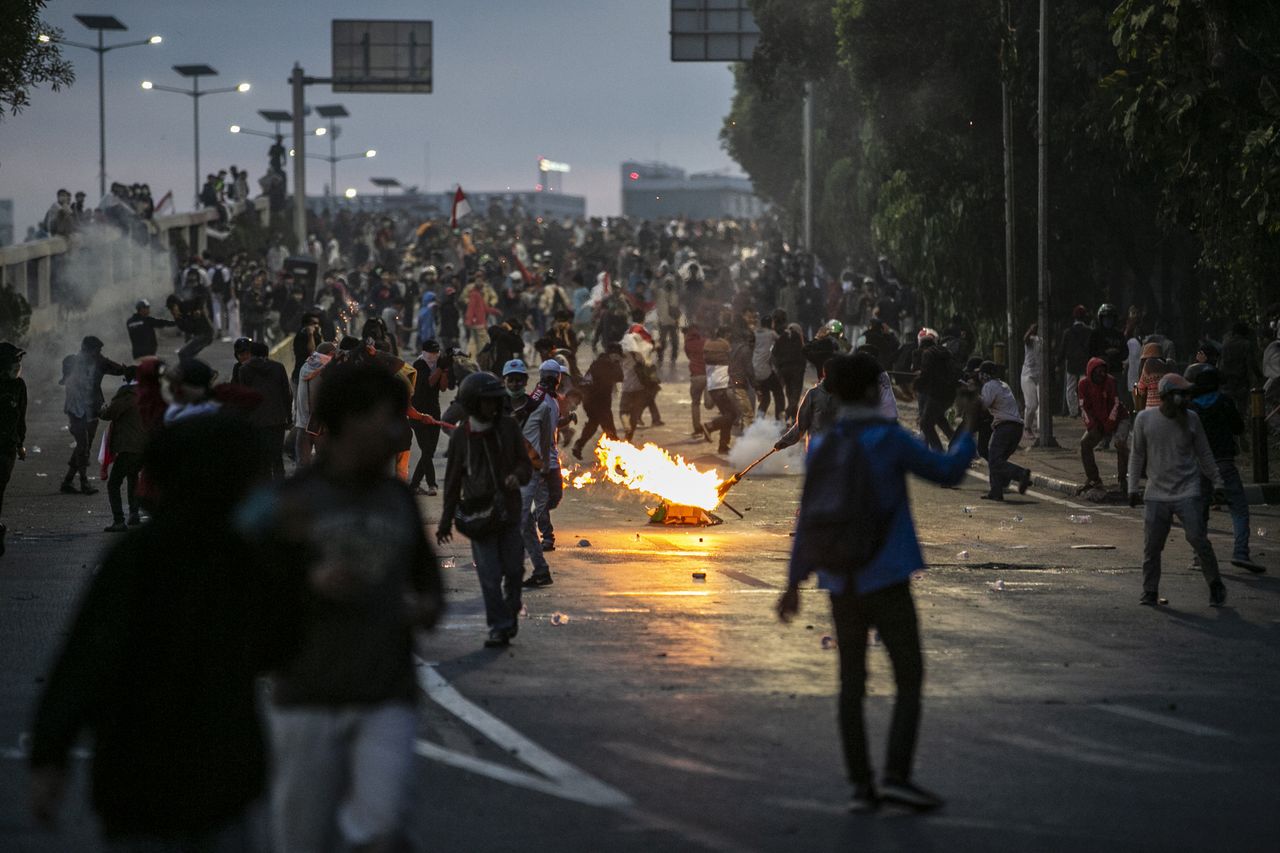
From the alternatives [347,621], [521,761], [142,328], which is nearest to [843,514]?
[521,761]

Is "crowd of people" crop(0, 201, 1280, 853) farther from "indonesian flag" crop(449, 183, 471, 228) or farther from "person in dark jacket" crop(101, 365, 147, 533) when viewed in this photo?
"indonesian flag" crop(449, 183, 471, 228)

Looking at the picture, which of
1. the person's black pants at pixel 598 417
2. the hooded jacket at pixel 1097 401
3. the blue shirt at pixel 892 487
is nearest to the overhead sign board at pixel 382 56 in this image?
→ the person's black pants at pixel 598 417

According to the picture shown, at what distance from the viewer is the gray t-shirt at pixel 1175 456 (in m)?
13.0

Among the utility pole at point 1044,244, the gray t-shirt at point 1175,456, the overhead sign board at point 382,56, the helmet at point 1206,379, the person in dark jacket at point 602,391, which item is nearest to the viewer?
the gray t-shirt at point 1175,456

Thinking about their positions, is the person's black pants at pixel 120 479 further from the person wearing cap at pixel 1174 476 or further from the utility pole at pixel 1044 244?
the utility pole at pixel 1044 244

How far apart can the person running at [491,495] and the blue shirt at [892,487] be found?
4.03 m

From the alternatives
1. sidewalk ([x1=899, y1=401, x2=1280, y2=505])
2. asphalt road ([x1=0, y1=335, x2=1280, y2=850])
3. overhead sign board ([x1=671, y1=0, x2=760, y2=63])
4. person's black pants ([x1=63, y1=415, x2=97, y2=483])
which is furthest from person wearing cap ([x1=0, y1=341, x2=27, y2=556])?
overhead sign board ([x1=671, y1=0, x2=760, y2=63])

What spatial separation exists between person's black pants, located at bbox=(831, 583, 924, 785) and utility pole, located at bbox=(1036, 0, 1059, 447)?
19047 mm

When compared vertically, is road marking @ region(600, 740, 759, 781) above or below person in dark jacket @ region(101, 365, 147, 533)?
below

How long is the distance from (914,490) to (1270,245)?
5.58 metres

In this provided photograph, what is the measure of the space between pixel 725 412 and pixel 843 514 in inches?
749

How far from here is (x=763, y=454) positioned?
24.4 meters

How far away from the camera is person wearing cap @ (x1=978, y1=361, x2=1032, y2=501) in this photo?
67.7ft

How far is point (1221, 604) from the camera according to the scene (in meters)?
13.1
